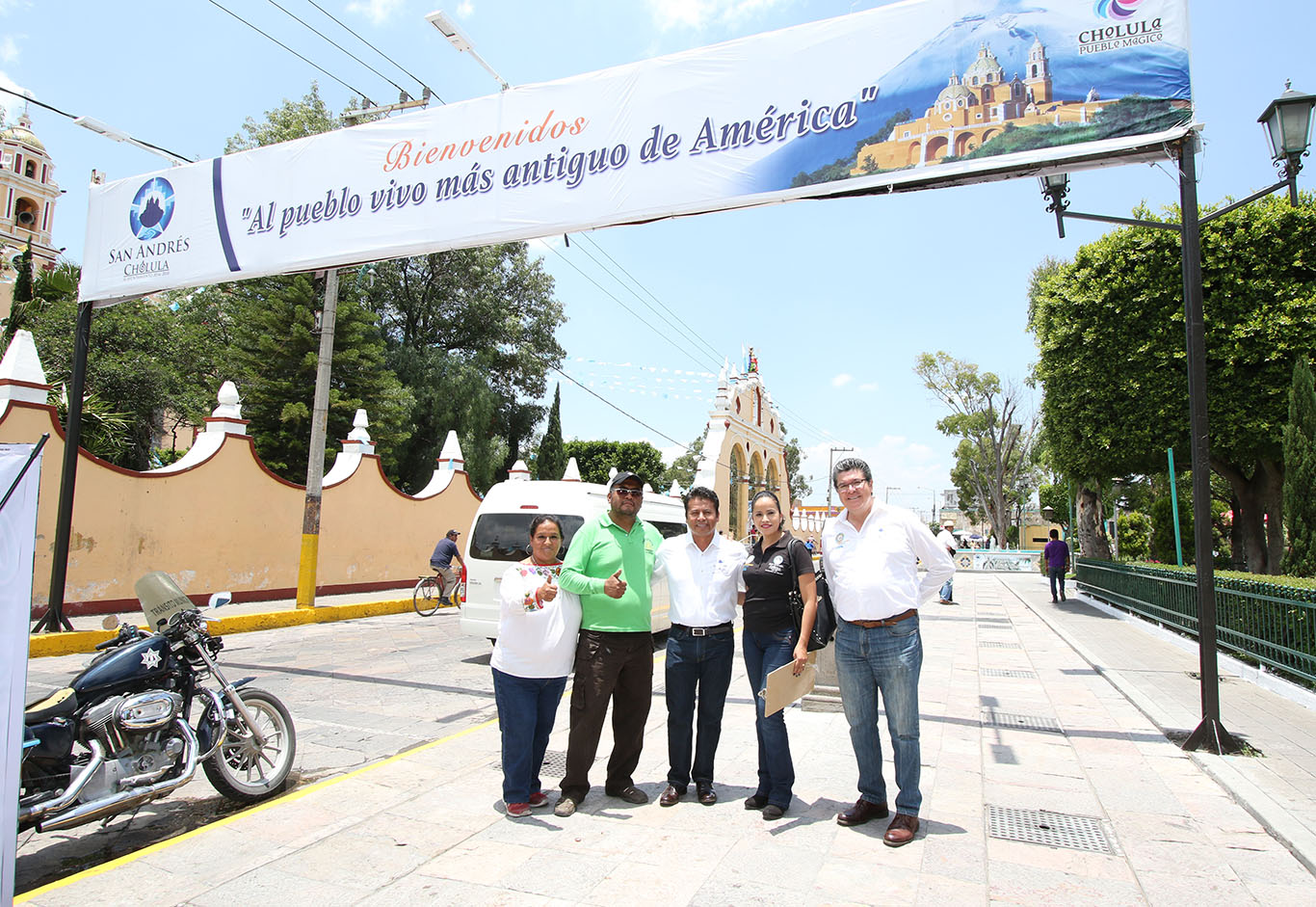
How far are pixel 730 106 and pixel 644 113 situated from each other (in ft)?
2.65

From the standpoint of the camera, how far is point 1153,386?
52.9ft

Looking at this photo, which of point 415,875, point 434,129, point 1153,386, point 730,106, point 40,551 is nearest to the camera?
point 415,875

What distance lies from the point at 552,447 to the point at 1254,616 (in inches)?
1328

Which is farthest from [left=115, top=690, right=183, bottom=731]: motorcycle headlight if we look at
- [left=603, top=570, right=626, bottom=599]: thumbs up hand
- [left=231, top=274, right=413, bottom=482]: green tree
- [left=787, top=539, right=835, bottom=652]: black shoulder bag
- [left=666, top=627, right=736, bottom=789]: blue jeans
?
[left=231, top=274, right=413, bottom=482]: green tree

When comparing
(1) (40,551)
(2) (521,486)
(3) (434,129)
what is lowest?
(1) (40,551)

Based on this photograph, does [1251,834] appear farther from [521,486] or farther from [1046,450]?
[1046,450]

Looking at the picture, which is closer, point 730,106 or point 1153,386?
point 730,106

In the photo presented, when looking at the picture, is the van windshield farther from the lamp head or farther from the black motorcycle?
the lamp head

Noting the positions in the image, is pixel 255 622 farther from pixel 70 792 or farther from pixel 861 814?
pixel 861 814

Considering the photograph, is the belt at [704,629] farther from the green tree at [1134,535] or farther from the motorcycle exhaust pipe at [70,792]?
the green tree at [1134,535]

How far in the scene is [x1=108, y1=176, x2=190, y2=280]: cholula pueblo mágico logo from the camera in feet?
30.4

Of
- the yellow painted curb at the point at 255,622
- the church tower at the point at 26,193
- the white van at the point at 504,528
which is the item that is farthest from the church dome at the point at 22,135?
the white van at the point at 504,528

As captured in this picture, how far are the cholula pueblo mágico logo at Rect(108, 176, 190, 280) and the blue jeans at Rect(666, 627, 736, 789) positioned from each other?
8303mm

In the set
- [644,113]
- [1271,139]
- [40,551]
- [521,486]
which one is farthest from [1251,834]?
[40,551]
